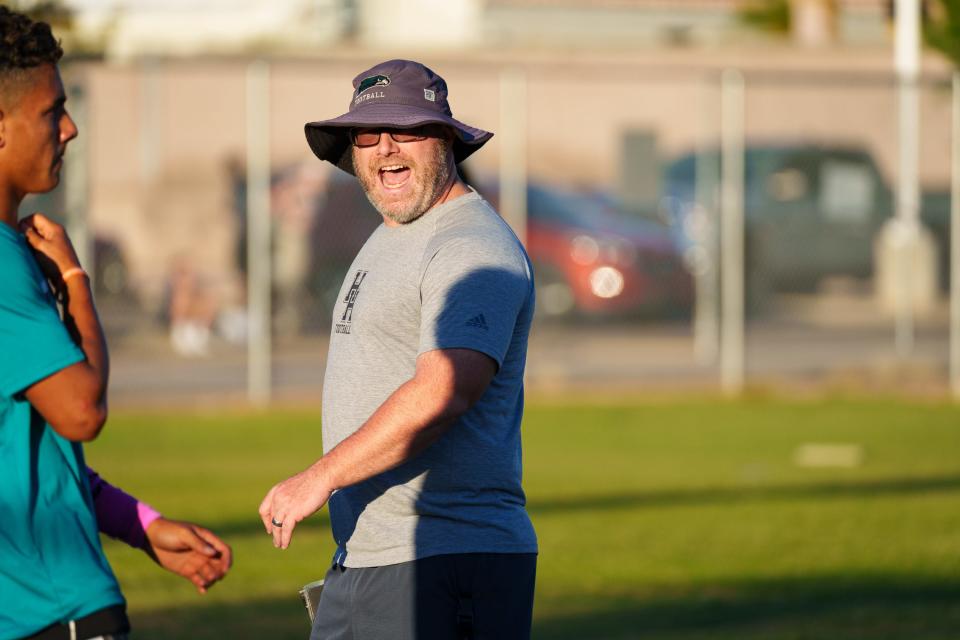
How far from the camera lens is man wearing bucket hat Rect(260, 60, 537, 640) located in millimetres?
3963

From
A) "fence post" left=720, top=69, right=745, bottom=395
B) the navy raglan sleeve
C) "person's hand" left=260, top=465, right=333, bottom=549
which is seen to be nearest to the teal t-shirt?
"person's hand" left=260, top=465, right=333, bottom=549

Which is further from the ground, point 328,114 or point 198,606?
point 328,114

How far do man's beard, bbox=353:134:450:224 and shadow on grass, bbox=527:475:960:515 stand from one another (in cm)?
698

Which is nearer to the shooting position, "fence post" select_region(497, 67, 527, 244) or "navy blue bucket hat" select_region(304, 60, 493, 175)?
"navy blue bucket hat" select_region(304, 60, 493, 175)

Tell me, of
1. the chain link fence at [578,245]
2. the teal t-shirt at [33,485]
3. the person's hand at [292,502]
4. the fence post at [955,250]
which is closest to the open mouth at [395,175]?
the person's hand at [292,502]

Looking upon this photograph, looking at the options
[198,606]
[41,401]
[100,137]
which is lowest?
[198,606]

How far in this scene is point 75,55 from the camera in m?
16.0

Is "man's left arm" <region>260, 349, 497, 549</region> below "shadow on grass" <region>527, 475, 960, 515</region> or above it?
above

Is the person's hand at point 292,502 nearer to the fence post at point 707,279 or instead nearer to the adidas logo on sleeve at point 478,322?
the adidas logo on sleeve at point 478,322

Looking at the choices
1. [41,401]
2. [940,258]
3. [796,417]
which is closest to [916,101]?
[940,258]

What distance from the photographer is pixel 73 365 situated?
11.0 feet

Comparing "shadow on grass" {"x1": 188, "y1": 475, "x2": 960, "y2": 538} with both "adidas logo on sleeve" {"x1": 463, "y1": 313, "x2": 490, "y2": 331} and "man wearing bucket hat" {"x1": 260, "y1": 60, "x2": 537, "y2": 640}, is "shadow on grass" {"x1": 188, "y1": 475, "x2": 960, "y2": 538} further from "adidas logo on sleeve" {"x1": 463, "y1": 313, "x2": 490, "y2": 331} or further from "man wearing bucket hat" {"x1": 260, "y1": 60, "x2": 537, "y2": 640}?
"adidas logo on sleeve" {"x1": 463, "y1": 313, "x2": 490, "y2": 331}

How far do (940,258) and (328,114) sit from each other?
27.2 feet

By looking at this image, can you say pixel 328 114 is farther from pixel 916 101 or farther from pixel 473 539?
pixel 473 539
